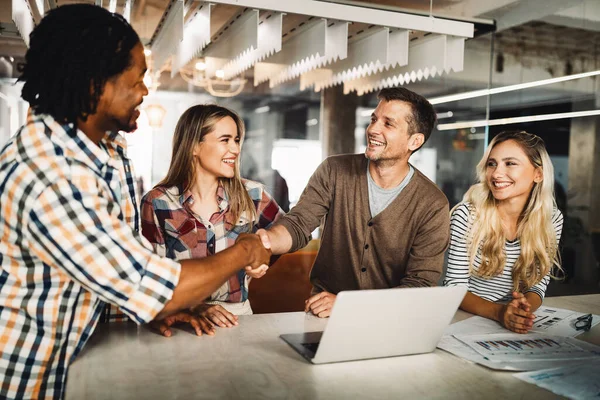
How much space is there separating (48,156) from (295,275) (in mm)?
2169

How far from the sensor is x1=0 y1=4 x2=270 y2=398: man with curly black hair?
122 cm

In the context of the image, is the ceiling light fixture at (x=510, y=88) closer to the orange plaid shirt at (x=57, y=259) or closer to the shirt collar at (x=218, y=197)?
the shirt collar at (x=218, y=197)

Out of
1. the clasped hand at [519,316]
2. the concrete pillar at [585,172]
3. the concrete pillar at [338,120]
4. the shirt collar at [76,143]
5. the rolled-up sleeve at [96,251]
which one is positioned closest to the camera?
the rolled-up sleeve at [96,251]

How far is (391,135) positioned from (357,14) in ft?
3.46

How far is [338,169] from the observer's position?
243cm

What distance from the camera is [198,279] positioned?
4.40 ft

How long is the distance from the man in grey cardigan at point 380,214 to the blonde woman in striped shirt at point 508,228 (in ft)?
0.47

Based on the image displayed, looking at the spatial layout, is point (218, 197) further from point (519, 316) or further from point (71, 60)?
point (519, 316)

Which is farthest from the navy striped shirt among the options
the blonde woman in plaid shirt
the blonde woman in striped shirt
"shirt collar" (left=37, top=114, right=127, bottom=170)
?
"shirt collar" (left=37, top=114, right=127, bottom=170)

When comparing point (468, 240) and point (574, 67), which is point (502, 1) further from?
point (468, 240)

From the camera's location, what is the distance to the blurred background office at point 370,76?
327 centimetres

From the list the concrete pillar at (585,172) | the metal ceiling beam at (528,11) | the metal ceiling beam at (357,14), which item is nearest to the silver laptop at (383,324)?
the metal ceiling beam at (357,14)

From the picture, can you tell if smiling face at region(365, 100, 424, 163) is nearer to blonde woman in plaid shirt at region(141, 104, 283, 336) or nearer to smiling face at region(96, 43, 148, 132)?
blonde woman in plaid shirt at region(141, 104, 283, 336)

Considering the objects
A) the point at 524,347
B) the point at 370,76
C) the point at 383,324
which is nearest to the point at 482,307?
the point at 524,347
